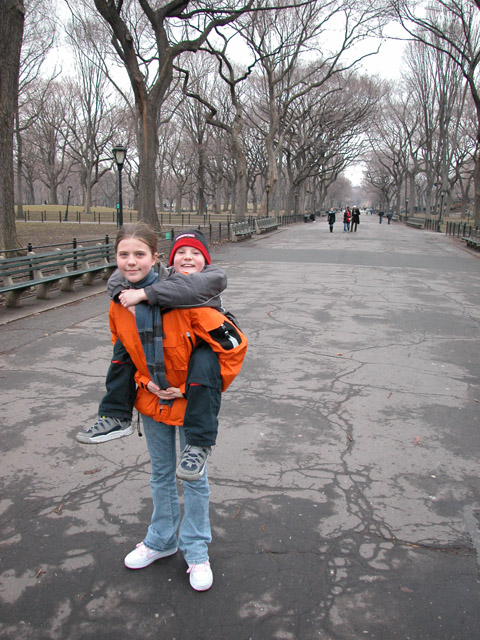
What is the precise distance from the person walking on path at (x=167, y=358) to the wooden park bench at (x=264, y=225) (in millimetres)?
30060

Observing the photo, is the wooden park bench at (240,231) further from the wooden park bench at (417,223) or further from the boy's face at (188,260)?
the wooden park bench at (417,223)

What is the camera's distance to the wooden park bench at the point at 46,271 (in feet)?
32.2

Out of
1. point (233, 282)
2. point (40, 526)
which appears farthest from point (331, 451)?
point (233, 282)

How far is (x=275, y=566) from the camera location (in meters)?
2.85

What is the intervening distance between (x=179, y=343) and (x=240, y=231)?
25.5 metres

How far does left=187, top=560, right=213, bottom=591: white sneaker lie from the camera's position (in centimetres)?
264

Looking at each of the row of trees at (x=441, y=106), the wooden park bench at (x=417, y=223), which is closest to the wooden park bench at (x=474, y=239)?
the row of trees at (x=441, y=106)

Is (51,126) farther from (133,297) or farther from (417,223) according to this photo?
(133,297)

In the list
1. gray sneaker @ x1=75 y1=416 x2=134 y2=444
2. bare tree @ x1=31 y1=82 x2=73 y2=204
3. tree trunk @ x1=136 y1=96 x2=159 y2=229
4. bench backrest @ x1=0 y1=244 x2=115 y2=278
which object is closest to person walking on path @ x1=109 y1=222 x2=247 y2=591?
gray sneaker @ x1=75 y1=416 x2=134 y2=444

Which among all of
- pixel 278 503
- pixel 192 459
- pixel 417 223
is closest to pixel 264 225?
pixel 417 223

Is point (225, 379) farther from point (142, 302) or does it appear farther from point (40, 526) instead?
point (40, 526)

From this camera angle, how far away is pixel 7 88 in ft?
39.4

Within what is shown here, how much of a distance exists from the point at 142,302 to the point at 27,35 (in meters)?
32.4

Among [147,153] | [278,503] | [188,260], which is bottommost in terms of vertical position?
[278,503]
